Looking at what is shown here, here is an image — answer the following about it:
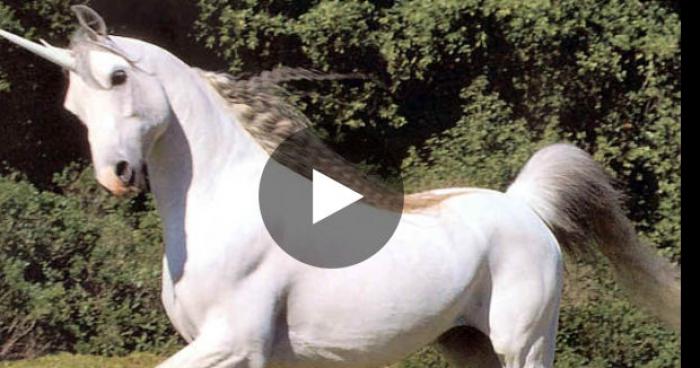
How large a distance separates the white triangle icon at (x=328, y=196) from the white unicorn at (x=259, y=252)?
73 millimetres

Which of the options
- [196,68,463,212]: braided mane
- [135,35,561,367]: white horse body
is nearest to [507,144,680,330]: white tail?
[135,35,561,367]: white horse body

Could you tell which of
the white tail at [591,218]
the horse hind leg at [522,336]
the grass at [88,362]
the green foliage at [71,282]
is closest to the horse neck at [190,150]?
the horse hind leg at [522,336]

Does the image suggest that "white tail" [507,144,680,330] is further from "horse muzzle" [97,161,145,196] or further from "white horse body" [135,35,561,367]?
"horse muzzle" [97,161,145,196]

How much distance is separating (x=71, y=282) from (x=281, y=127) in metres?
3.47

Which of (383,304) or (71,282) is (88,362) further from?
(383,304)

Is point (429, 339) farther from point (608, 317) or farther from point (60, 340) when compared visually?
point (60, 340)

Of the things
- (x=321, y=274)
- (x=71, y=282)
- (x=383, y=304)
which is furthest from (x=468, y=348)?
(x=71, y=282)

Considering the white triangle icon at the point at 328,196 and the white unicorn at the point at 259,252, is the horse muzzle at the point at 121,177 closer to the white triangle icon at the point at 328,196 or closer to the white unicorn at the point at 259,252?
the white unicorn at the point at 259,252

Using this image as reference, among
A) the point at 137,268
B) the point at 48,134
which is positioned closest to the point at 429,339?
the point at 137,268

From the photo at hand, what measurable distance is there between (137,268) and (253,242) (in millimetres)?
3434

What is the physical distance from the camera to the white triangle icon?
4.43 metres

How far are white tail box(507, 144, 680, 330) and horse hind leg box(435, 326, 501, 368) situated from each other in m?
0.52
